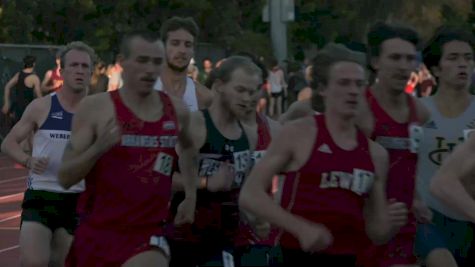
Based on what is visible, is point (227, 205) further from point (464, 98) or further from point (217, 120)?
point (464, 98)

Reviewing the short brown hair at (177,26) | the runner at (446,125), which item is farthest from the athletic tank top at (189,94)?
the runner at (446,125)

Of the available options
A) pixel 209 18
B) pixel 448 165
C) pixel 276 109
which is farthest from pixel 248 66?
pixel 209 18

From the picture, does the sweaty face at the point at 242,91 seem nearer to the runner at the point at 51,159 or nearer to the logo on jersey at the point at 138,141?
the logo on jersey at the point at 138,141

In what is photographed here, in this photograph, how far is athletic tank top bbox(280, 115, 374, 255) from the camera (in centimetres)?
628

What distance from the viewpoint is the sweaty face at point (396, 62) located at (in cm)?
760

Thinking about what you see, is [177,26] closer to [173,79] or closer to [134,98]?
[173,79]

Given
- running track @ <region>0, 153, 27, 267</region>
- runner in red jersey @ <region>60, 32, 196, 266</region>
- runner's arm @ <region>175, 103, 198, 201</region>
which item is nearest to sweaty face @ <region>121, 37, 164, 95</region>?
runner in red jersey @ <region>60, 32, 196, 266</region>

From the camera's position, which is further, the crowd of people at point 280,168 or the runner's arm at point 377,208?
the runner's arm at point 377,208

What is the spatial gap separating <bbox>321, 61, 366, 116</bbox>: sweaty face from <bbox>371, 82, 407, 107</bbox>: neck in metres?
1.21

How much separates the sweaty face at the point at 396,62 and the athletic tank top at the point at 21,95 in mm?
17514

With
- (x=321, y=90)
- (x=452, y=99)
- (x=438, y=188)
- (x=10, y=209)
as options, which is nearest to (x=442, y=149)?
(x=452, y=99)

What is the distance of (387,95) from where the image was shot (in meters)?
7.68

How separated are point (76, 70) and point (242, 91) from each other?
193cm

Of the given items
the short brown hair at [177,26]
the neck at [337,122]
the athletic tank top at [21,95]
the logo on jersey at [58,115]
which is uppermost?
the short brown hair at [177,26]
